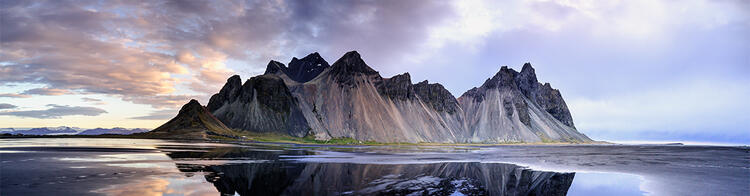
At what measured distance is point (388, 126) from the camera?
179125 millimetres

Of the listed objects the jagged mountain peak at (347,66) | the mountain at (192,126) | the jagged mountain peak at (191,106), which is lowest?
the mountain at (192,126)

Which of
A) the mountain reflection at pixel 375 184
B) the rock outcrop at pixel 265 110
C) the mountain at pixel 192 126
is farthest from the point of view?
the rock outcrop at pixel 265 110

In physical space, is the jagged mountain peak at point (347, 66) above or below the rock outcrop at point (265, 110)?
above

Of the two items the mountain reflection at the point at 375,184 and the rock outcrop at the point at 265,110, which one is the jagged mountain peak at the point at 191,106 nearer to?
the rock outcrop at the point at 265,110

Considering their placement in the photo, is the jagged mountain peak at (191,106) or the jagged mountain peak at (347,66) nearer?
the jagged mountain peak at (191,106)

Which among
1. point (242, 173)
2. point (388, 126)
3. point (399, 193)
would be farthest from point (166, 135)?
point (399, 193)

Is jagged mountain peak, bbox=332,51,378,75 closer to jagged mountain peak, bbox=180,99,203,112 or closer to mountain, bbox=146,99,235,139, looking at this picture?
mountain, bbox=146,99,235,139

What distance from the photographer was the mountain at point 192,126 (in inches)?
6058

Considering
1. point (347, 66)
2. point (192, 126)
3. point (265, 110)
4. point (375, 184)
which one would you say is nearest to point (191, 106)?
point (192, 126)

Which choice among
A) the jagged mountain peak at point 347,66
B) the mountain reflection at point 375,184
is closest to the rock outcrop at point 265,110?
the jagged mountain peak at point 347,66

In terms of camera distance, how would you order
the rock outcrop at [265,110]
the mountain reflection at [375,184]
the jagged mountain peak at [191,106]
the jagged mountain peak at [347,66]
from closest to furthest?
1. the mountain reflection at [375,184]
2. the rock outcrop at [265,110]
3. the jagged mountain peak at [191,106]
4. the jagged mountain peak at [347,66]

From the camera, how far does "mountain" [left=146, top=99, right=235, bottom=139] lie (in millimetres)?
153875

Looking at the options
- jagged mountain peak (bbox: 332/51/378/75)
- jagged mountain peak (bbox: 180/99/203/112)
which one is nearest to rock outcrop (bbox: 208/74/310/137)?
jagged mountain peak (bbox: 180/99/203/112)

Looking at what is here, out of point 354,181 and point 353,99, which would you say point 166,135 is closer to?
point 353,99
